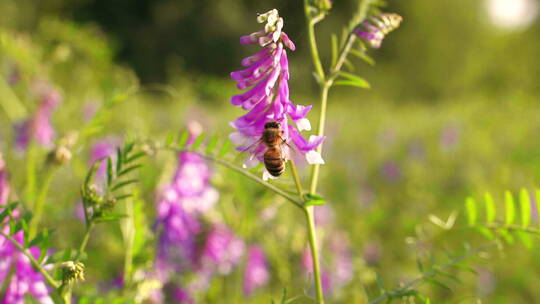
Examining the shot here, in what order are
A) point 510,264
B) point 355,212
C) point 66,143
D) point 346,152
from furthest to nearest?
point 346,152 < point 355,212 < point 510,264 < point 66,143

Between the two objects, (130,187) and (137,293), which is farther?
(130,187)

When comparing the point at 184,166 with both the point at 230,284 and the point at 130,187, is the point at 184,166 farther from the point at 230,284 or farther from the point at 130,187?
the point at 230,284

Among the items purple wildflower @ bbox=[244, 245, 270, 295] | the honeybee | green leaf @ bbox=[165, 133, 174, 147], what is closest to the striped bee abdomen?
the honeybee

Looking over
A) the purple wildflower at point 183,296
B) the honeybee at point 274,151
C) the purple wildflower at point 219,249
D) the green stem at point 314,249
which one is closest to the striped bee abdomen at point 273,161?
the honeybee at point 274,151

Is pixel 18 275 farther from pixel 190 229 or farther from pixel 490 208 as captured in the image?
pixel 490 208

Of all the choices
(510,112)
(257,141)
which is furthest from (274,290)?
(510,112)

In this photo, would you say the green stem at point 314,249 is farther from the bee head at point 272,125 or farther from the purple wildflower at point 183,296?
the purple wildflower at point 183,296

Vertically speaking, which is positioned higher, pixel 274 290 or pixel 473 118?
pixel 473 118
